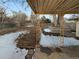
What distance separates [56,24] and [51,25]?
515 mm

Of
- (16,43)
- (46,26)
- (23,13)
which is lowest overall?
(16,43)

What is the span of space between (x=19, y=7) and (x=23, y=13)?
1.50ft

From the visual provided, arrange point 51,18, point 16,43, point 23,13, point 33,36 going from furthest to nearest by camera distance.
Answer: point 51,18, point 33,36, point 16,43, point 23,13

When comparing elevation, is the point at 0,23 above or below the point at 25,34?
above

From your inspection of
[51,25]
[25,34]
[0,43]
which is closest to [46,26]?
[51,25]

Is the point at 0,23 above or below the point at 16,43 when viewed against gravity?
above

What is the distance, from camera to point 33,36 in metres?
10.3

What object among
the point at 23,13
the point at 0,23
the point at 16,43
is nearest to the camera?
the point at 0,23

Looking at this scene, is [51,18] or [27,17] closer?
[27,17]

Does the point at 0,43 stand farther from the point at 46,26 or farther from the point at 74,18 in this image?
the point at 74,18

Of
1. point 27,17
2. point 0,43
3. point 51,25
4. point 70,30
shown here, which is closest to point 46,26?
point 51,25

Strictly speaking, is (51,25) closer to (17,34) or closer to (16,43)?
(17,34)

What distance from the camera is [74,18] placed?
12.7 metres

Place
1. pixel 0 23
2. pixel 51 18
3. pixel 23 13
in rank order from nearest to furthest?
1. pixel 0 23
2. pixel 23 13
3. pixel 51 18
